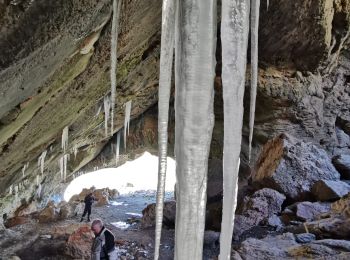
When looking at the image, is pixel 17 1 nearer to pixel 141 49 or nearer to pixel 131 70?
pixel 141 49

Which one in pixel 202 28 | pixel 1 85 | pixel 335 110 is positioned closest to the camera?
pixel 202 28

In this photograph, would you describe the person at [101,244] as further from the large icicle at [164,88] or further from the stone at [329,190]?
the stone at [329,190]

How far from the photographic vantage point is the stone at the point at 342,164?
8.05 m

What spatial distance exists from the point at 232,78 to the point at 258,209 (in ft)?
18.3

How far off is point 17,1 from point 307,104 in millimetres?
7872

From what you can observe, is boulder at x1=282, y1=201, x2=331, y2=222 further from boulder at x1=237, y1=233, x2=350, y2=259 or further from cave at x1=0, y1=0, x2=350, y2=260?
boulder at x1=237, y1=233, x2=350, y2=259

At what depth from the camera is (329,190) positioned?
6.80 metres

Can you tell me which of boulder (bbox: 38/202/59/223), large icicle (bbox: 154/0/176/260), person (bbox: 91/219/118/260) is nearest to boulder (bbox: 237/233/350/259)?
person (bbox: 91/219/118/260)

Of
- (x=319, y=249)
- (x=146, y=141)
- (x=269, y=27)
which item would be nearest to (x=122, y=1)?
(x=319, y=249)

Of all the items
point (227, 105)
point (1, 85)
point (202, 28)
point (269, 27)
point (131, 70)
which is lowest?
point (227, 105)

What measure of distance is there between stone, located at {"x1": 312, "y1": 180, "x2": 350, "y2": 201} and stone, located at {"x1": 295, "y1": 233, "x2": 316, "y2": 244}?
2.09m

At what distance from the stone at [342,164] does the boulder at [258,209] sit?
178 cm

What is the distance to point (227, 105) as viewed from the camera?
188 centimetres

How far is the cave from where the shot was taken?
73.4 inches
